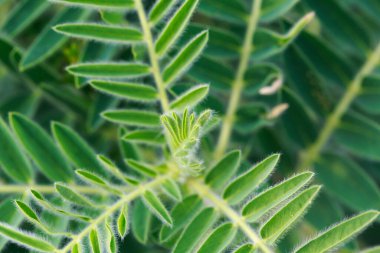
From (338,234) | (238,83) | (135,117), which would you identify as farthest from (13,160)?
(338,234)

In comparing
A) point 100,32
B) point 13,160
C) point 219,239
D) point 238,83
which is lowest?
point 219,239

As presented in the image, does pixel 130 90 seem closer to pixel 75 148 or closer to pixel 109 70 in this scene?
pixel 109 70

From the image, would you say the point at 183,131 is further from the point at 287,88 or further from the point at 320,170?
the point at 320,170

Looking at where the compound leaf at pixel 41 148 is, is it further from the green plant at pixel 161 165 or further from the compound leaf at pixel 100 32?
the compound leaf at pixel 100 32

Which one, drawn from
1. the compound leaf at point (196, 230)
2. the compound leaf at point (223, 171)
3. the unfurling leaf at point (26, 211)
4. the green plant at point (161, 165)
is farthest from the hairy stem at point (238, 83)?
the unfurling leaf at point (26, 211)

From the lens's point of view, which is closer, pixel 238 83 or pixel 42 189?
pixel 42 189

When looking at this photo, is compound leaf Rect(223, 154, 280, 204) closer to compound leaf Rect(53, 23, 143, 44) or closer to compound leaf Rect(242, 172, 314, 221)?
compound leaf Rect(242, 172, 314, 221)
